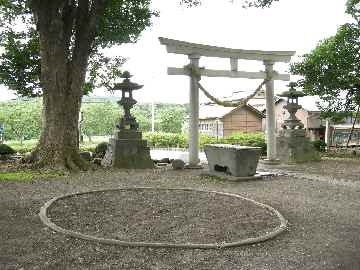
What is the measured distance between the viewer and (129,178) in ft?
34.3

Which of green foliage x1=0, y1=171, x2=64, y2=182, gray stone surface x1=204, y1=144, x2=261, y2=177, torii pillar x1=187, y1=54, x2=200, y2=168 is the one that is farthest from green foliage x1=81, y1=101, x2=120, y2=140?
gray stone surface x1=204, y1=144, x2=261, y2=177

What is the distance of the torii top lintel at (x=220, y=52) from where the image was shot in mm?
12406

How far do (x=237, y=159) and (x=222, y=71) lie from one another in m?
4.74

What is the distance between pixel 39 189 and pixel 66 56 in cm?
558

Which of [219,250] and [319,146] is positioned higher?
[319,146]

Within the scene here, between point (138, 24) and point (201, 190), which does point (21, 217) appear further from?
point (138, 24)

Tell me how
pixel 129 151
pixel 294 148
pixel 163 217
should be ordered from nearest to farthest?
pixel 163 217 → pixel 129 151 → pixel 294 148

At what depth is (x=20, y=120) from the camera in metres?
34.1

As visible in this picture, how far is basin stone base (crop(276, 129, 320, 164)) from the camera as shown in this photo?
15.6m

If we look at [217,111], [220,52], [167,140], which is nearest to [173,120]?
[217,111]

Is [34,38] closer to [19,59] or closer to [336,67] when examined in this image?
[19,59]

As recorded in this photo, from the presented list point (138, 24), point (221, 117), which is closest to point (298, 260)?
point (138, 24)

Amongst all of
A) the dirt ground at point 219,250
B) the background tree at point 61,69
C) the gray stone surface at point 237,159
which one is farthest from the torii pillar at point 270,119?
the background tree at point 61,69

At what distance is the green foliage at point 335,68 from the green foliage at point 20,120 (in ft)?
79.0
